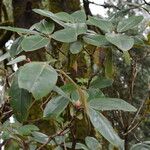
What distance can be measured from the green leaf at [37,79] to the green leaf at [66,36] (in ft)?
0.37

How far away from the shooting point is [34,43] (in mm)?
Answer: 804

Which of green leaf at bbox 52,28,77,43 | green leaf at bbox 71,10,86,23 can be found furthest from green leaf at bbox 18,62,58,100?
green leaf at bbox 71,10,86,23

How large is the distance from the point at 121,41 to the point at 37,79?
0.23 metres

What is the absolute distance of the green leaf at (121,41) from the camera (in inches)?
32.8

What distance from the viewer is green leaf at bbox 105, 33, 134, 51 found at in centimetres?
83

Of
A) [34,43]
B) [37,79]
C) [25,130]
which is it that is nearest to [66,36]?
[34,43]

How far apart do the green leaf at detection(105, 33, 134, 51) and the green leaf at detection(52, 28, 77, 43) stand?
0.07 metres

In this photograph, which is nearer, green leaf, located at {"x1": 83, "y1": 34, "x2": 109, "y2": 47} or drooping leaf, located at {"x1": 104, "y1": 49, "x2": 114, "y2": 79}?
green leaf, located at {"x1": 83, "y1": 34, "x2": 109, "y2": 47}

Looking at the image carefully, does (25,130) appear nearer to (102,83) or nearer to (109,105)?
(102,83)

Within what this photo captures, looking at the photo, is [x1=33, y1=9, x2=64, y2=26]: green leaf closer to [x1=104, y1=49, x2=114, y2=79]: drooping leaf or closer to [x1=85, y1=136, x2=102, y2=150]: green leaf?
→ [x1=104, y1=49, x2=114, y2=79]: drooping leaf

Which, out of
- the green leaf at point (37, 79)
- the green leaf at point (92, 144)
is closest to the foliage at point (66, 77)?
the green leaf at point (37, 79)

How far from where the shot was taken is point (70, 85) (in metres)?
0.86

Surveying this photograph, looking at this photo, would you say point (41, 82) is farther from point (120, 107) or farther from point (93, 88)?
point (93, 88)

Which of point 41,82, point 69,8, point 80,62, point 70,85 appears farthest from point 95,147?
point 69,8
